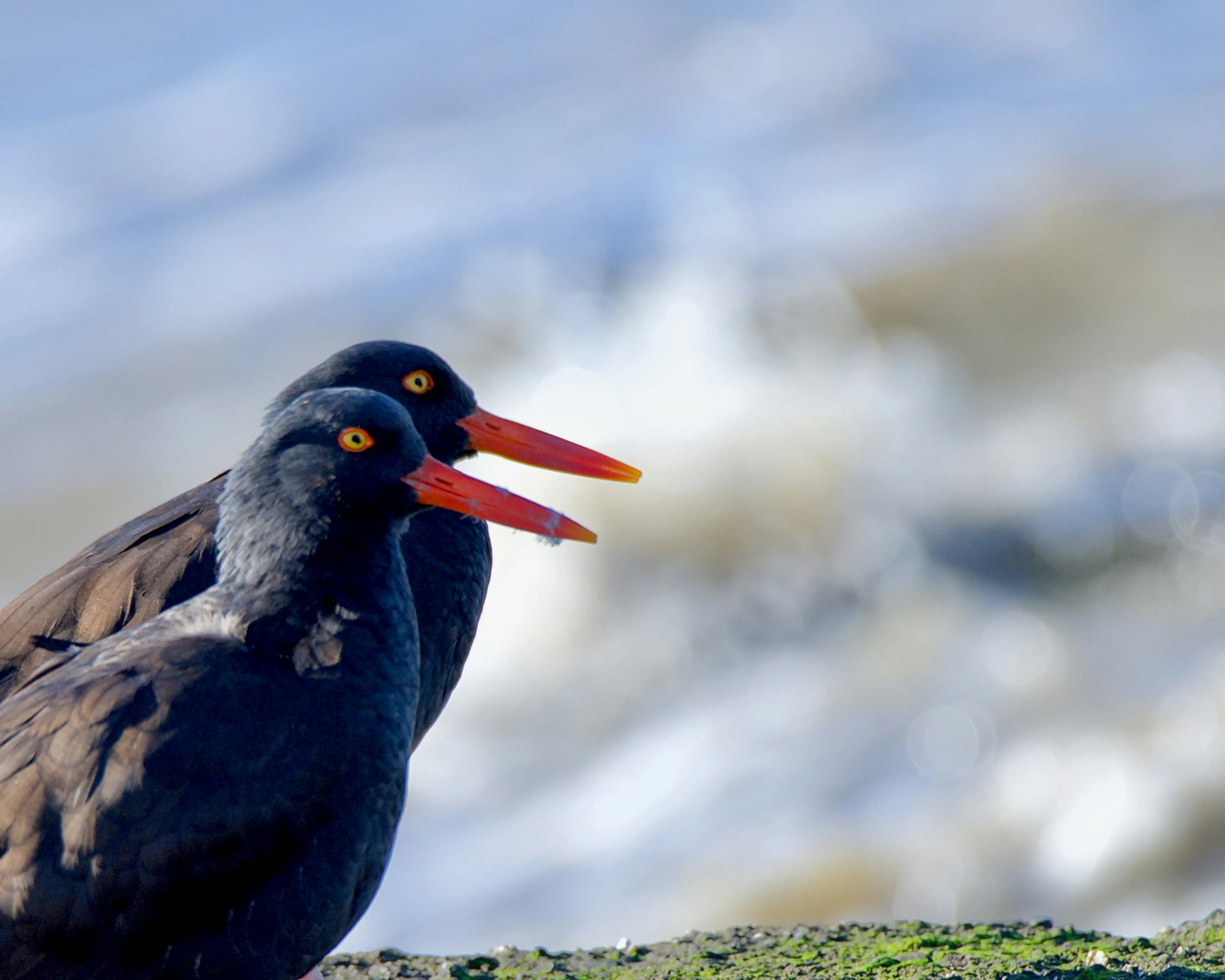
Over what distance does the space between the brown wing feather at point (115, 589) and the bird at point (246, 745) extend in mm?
464

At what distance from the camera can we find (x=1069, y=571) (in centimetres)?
946

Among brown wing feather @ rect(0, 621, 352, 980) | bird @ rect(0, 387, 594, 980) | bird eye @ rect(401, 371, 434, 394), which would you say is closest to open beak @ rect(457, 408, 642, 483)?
bird eye @ rect(401, 371, 434, 394)

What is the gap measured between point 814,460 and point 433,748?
11.9ft

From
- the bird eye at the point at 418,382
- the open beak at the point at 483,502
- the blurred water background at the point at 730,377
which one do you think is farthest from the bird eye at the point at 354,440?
the blurred water background at the point at 730,377

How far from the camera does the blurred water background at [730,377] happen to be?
26.0 feet

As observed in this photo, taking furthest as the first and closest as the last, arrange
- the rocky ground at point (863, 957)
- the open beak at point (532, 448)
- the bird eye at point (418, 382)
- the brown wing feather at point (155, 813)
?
the open beak at point (532, 448) → the bird eye at point (418, 382) → the rocky ground at point (863, 957) → the brown wing feather at point (155, 813)

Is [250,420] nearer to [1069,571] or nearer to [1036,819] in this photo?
[1069,571]

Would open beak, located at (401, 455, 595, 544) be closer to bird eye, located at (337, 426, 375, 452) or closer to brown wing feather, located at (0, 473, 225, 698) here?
bird eye, located at (337, 426, 375, 452)

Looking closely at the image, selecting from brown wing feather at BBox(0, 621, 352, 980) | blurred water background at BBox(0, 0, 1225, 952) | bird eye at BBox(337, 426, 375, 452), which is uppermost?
blurred water background at BBox(0, 0, 1225, 952)

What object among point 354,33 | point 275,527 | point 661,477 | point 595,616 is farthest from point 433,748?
point 354,33

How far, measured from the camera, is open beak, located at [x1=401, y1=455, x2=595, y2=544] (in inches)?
136

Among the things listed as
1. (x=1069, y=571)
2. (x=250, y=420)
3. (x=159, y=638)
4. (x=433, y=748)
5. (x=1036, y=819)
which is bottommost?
(x=159, y=638)

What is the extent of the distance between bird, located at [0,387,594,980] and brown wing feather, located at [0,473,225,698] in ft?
1.52

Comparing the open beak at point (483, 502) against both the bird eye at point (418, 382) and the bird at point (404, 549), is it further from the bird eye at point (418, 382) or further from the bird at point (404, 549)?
the bird eye at point (418, 382)
